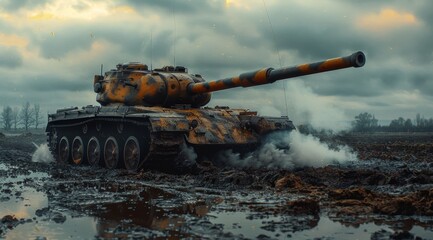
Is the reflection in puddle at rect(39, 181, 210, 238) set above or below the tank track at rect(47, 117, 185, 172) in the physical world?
below

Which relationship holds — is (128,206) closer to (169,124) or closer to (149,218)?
(149,218)

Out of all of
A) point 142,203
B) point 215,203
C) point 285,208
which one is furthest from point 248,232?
point 142,203

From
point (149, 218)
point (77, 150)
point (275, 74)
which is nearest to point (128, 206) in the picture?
point (149, 218)

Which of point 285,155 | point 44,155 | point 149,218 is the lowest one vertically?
point 149,218

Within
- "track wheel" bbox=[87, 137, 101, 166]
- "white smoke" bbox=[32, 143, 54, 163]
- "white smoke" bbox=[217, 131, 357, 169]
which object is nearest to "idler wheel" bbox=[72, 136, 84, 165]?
"track wheel" bbox=[87, 137, 101, 166]

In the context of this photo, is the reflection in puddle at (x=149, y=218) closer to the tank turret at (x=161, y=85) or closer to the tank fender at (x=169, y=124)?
the tank fender at (x=169, y=124)

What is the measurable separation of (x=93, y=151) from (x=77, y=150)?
1.47 metres

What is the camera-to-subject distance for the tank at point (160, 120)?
1323 centimetres

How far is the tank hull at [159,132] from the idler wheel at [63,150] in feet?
3.13

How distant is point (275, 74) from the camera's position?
12.8 m

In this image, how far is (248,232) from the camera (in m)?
5.77

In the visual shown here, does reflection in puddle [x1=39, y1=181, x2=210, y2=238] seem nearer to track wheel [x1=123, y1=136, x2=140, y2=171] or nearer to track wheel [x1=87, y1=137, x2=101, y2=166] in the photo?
track wheel [x1=123, y1=136, x2=140, y2=171]

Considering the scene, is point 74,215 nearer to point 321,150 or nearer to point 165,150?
point 165,150

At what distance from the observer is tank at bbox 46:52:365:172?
13234 millimetres
